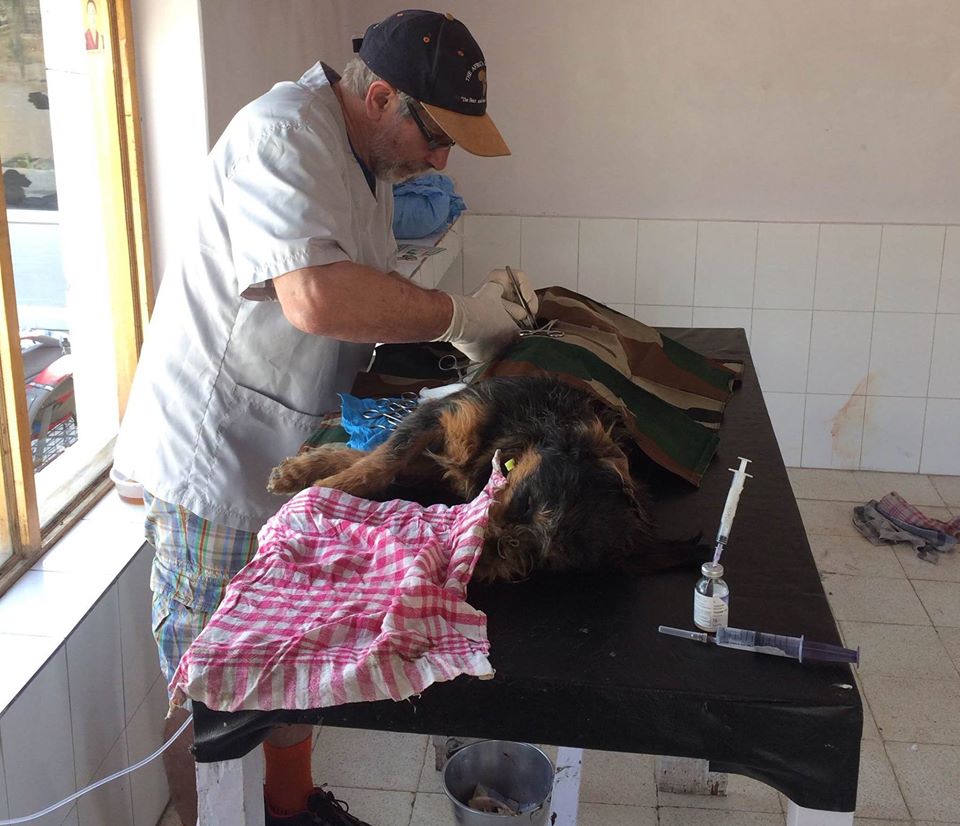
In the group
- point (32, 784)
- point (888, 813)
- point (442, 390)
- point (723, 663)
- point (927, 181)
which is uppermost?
point (927, 181)

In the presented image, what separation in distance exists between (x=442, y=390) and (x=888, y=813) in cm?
169

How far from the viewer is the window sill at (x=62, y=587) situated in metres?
1.98

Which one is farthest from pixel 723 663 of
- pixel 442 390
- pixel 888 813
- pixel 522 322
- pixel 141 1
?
pixel 141 1

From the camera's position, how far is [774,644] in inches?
53.1

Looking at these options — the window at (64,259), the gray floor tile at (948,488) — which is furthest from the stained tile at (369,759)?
the gray floor tile at (948,488)

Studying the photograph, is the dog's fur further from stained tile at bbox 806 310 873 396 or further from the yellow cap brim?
stained tile at bbox 806 310 873 396

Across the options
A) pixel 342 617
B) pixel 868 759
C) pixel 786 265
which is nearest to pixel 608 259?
pixel 786 265

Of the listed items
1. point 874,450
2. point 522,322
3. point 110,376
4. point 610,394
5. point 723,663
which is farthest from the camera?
point 874,450

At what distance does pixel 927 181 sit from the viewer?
435 centimetres

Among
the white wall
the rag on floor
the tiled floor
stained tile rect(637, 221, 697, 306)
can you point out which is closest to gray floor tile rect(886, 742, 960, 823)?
the tiled floor

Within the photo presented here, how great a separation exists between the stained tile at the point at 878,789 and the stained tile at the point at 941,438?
219 cm

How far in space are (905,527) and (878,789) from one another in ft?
5.34

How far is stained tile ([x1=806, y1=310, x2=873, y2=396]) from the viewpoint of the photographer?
4.53 metres

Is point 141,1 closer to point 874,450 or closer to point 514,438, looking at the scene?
point 514,438
